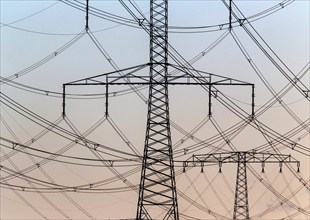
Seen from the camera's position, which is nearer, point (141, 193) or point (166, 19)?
point (141, 193)

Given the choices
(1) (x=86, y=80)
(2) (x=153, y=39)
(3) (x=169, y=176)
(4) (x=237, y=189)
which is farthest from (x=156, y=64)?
(4) (x=237, y=189)

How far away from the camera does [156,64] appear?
2511cm

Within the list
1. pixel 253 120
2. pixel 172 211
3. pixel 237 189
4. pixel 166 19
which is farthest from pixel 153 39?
pixel 237 189

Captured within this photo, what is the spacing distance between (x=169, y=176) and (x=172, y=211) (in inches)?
56.7

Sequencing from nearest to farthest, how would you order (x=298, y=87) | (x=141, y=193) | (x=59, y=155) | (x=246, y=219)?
1. (x=141, y=193)
2. (x=298, y=87)
3. (x=59, y=155)
4. (x=246, y=219)

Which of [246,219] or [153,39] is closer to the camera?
[153,39]

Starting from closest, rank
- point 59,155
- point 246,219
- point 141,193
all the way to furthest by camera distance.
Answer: point 141,193 → point 59,155 → point 246,219

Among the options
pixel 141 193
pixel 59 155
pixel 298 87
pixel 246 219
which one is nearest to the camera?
pixel 141 193

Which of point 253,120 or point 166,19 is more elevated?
point 166,19

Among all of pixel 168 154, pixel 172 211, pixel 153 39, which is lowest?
pixel 172 211

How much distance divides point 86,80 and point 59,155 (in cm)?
557

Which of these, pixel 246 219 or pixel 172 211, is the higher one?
pixel 246 219

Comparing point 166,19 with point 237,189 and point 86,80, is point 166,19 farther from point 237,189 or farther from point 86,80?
point 237,189

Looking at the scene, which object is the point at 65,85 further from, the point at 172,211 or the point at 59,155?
the point at 172,211
